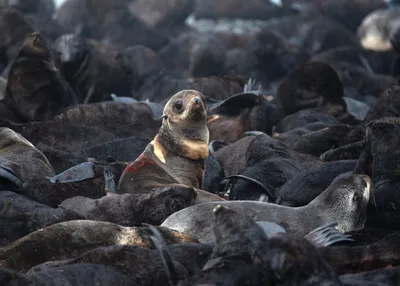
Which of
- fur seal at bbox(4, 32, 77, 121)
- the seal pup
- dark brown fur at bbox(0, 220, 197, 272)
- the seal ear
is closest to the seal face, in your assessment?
the seal pup

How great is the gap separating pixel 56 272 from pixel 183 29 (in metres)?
24.9

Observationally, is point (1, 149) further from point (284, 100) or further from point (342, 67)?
point (342, 67)

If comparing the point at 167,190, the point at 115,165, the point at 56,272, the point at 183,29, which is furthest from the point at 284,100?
the point at 183,29

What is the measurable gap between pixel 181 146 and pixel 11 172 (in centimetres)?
147

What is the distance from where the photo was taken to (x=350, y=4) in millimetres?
27125

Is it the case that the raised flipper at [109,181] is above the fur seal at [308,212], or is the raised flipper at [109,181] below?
below

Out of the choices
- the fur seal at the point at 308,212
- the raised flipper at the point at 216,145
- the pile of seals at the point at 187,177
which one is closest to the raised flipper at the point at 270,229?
the pile of seals at the point at 187,177

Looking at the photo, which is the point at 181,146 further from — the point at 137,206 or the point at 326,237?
the point at 326,237

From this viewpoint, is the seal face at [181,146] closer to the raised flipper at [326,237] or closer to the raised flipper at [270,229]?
the raised flipper at [326,237]

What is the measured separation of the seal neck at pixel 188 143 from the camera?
27.1 ft

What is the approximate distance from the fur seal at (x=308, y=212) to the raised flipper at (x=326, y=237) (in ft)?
1.58

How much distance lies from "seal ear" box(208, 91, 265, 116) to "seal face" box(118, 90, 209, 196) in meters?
2.71

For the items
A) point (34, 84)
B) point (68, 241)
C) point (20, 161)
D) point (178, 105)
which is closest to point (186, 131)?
point (178, 105)

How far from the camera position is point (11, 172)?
7.51 meters
